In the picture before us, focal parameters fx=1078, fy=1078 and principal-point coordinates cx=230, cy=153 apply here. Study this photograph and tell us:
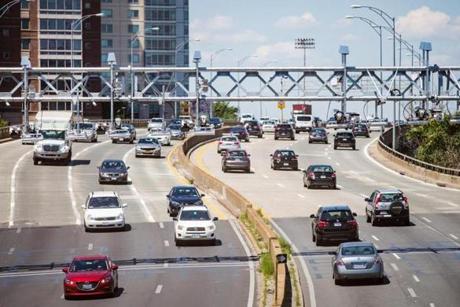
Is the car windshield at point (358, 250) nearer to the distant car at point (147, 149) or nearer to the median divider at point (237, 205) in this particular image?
the median divider at point (237, 205)

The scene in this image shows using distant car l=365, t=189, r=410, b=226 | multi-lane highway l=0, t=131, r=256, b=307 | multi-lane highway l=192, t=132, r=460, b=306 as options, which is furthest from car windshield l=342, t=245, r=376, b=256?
distant car l=365, t=189, r=410, b=226

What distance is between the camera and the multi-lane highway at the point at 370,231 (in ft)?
97.7

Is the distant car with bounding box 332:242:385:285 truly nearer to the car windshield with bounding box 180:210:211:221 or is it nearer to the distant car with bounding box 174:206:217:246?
the distant car with bounding box 174:206:217:246

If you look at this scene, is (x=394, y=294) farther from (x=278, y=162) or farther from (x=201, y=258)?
(x=278, y=162)

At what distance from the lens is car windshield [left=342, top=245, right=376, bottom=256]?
31188mm

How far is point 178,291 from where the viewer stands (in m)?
30.4

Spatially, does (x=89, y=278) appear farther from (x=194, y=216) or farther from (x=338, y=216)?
(x=338, y=216)

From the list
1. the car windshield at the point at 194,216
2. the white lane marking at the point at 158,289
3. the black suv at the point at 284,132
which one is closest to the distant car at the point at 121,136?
the black suv at the point at 284,132

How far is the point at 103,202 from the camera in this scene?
144 feet

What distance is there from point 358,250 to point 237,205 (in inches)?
767

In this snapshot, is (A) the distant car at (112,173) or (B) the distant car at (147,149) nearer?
(A) the distant car at (112,173)

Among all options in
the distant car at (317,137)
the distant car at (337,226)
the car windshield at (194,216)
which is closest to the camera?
the distant car at (337,226)

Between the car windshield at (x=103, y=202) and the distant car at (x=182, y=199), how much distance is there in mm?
4117

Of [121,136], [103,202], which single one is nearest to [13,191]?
[103,202]
